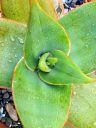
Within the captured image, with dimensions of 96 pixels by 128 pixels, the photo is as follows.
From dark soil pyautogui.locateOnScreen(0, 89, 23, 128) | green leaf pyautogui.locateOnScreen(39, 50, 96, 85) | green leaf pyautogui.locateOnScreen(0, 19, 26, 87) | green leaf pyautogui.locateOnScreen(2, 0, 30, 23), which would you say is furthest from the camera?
dark soil pyautogui.locateOnScreen(0, 89, 23, 128)

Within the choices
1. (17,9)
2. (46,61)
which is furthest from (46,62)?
(17,9)

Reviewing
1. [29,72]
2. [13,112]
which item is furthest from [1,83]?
[13,112]

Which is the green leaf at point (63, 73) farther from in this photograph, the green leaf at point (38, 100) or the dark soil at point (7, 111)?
the dark soil at point (7, 111)

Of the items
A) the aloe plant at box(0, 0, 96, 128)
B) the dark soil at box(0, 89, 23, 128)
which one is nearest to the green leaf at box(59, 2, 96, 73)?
the aloe plant at box(0, 0, 96, 128)

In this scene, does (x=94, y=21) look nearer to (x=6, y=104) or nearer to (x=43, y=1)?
(x=43, y=1)

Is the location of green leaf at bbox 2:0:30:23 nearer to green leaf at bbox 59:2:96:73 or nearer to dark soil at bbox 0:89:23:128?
green leaf at bbox 59:2:96:73

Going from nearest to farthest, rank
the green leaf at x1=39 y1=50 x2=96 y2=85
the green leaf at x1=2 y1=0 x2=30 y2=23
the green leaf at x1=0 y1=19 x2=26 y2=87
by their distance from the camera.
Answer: the green leaf at x1=39 y1=50 x2=96 y2=85 < the green leaf at x1=0 y1=19 x2=26 y2=87 < the green leaf at x1=2 y1=0 x2=30 y2=23
